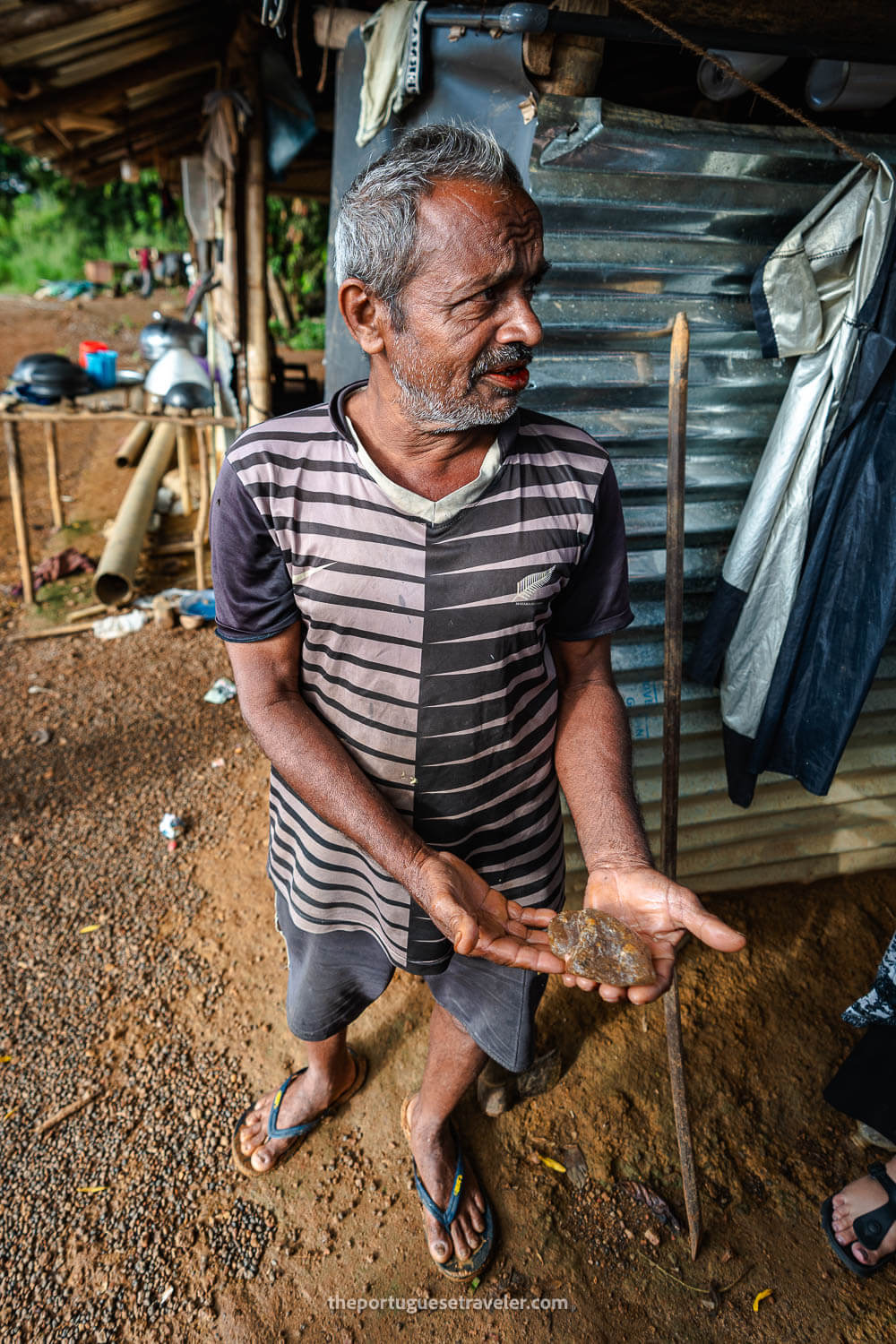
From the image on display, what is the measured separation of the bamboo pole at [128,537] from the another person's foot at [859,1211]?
5447 mm

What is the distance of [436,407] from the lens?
5.11ft

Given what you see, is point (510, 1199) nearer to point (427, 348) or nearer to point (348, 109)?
point (427, 348)

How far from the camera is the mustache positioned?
154 cm

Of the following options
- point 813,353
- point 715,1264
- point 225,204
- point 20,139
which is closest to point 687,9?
point 813,353

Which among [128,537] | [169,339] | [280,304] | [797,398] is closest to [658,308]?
[797,398]

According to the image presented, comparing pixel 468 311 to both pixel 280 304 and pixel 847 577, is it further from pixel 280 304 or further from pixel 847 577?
pixel 280 304

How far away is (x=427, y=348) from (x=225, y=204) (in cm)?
551

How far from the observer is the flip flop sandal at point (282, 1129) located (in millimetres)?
2463

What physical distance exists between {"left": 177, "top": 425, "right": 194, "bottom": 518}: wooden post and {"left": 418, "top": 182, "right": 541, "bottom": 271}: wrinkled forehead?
213 inches

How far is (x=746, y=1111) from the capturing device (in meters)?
2.70

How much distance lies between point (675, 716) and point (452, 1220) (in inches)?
62.9

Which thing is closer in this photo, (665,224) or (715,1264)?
(715,1264)

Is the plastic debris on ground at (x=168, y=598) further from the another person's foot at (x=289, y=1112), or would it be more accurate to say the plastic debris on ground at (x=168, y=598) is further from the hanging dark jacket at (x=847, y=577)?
the hanging dark jacket at (x=847, y=577)

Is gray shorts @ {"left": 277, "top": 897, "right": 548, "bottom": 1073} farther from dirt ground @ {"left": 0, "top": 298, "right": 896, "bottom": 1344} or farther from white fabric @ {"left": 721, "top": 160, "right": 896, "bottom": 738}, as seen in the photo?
white fabric @ {"left": 721, "top": 160, "right": 896, "bottom": 738}
